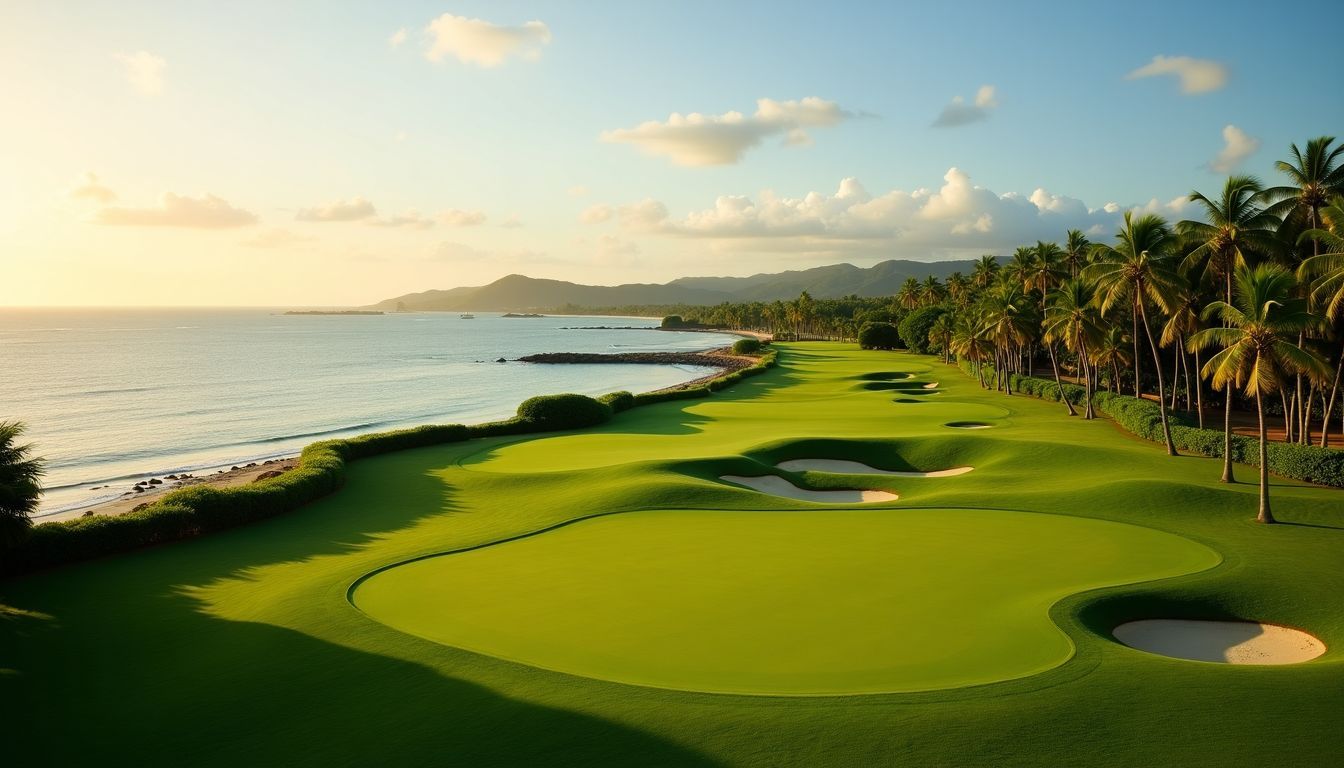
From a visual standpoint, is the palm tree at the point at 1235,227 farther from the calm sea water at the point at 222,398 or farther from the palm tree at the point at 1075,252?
the calm sea water at the point at 222,398

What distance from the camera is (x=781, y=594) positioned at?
1873 centimetres

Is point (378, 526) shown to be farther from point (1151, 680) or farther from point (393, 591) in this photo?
point (1151, 680)

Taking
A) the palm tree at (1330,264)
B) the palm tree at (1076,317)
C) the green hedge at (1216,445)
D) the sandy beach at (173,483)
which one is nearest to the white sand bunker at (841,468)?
the green hedge at (1216,445)

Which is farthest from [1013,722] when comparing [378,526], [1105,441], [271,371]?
[271,371]

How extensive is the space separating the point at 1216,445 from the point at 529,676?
1467 inches

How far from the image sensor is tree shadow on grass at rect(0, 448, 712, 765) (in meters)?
11.9

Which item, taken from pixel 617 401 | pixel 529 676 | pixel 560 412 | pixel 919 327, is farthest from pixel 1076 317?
pixel 919 327

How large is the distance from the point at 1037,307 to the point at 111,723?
239 feet

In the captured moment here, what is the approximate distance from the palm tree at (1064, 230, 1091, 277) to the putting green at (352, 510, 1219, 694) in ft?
161

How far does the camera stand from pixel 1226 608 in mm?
18500

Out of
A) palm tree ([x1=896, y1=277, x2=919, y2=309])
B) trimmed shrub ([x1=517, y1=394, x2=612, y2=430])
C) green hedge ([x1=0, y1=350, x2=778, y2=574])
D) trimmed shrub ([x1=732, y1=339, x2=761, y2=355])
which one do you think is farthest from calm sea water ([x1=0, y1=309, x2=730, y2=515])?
palm tree ([x1=896, y1=277, x2=919, y2=309])

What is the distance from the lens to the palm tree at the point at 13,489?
62.0 ft

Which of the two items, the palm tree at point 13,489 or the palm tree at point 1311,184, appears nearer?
the palm tree at point 13,489

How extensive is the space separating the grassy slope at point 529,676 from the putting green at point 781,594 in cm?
87
